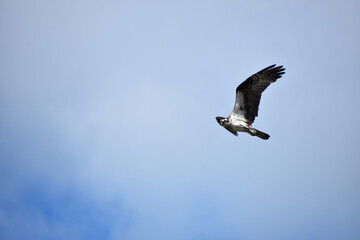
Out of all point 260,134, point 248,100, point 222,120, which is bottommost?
point 260,134

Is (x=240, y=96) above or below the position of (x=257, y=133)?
above

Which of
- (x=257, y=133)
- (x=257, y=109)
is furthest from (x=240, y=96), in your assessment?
(x=257, y=133)

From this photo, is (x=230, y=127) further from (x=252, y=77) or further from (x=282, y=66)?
(x=282, y=66)

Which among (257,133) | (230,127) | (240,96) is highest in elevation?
(240,96)

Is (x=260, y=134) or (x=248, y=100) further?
(x=248, y=100)

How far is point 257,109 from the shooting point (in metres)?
16.0

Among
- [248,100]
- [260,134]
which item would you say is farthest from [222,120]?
[260,134]

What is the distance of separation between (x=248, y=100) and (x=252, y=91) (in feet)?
1.46

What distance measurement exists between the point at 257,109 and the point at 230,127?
1504mm

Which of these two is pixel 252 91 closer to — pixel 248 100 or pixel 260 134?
pixel 248 100

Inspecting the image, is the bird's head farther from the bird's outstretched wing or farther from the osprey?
the bird's outstretched wing

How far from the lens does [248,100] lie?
15898mm

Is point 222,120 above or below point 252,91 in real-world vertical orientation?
below

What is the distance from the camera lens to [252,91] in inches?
621
